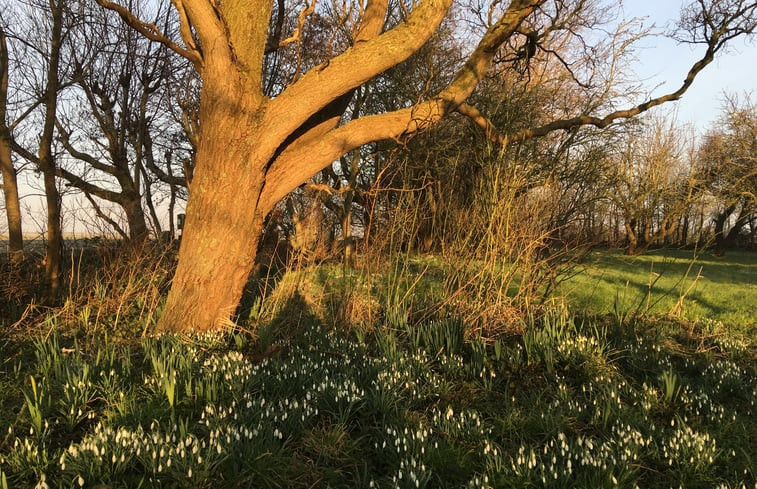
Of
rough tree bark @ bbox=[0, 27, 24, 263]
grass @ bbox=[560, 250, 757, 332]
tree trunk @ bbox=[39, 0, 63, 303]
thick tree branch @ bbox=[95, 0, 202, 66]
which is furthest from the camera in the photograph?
rough tree bark @ bbox=[0, 27, 24, 263]

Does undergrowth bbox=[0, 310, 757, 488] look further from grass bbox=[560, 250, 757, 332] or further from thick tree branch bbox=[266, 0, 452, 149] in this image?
thick tree branch bbox=[266, 0, 452, 149]

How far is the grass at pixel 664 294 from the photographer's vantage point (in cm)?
613

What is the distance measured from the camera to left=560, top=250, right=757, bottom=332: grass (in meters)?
6.13

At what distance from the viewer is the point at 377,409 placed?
10.6 feet

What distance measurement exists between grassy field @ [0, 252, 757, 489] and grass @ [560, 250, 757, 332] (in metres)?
1.02

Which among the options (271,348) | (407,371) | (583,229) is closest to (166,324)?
(271,348)

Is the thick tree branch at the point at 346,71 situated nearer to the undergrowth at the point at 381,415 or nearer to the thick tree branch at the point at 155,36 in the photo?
the thick tree branch at the point at 155,36

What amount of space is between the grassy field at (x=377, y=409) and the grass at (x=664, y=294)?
102 cm

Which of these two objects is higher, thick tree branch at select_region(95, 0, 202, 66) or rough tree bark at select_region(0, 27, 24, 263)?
thick tree branch at select_region(95, 0, 202, 66)

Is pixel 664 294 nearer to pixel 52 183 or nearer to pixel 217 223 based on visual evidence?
pixel 217 223

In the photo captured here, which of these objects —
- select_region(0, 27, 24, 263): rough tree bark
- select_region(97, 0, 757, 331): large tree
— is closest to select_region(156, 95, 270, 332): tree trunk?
select_region(97, 0, 757, 331): large tree

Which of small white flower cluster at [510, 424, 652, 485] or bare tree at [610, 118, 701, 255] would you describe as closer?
small white flower cluster at [510, 424, 652, 485]

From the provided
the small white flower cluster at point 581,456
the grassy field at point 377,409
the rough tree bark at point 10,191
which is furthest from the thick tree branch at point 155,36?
the small white flower cluster at point 581,456

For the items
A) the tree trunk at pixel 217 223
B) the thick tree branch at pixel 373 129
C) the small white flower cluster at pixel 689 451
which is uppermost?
the thick tree branch at pixel 373 129
